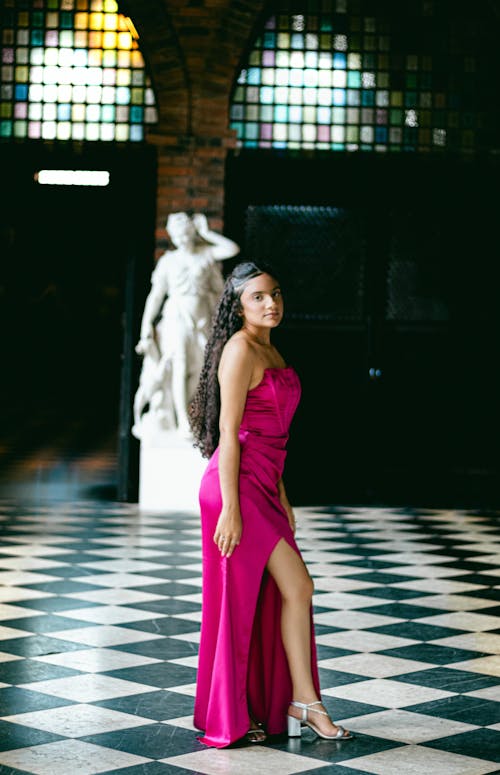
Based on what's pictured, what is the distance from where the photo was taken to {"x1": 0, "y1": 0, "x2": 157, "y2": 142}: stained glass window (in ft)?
41.7

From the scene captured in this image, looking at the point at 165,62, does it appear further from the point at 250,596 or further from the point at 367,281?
the point at 250,596

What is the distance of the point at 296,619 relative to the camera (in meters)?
4.63

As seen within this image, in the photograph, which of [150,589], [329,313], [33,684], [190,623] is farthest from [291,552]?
[329,313]

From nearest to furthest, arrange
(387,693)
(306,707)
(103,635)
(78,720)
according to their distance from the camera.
Result: (306,707) → (78,720) → (387,693) → (103,635)

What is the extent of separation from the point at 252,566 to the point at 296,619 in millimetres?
231

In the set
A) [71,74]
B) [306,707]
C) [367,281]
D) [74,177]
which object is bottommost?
[306,707]

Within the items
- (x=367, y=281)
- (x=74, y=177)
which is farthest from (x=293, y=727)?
(x=74, y=177)

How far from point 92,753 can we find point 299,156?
29.0 feet

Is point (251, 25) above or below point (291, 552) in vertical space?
above

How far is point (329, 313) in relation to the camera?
12836mm

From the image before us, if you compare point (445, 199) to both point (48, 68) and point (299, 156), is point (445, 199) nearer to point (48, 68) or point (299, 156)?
point (299, 156)

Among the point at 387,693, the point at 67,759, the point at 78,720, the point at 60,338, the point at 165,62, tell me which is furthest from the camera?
the point at 60,338

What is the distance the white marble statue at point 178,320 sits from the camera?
1153cm

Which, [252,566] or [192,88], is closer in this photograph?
[252,566]
